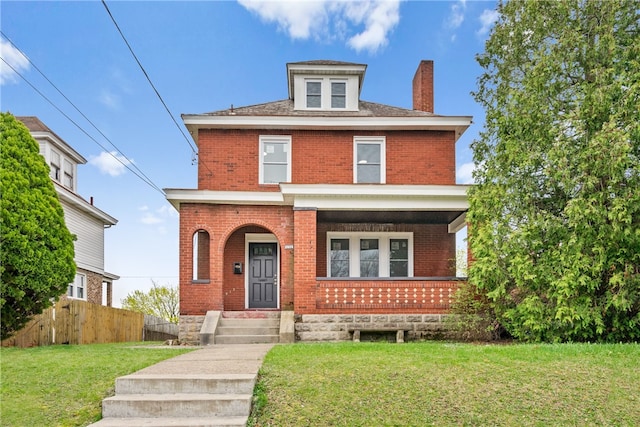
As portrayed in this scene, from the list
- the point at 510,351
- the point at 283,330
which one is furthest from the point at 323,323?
the point at 510,351

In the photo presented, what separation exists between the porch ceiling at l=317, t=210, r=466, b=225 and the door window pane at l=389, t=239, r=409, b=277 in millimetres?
772

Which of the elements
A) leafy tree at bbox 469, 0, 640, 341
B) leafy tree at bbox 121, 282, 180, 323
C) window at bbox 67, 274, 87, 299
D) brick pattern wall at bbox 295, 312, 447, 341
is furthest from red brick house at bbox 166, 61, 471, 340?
leafy tree at bbox 121, 282, 180, 323

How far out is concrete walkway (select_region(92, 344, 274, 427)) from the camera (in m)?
6.02

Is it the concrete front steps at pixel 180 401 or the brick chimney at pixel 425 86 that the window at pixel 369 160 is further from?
the concrete front steps at pixel 180 401

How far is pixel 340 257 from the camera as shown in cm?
1641

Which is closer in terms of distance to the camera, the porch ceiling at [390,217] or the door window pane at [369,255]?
the porch ceiling at [390,217]

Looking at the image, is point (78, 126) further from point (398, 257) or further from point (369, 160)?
point (398, 257)

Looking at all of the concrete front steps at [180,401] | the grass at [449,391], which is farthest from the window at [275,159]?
the concrete front steps at [180,401]

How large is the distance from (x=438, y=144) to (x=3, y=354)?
13169 mm

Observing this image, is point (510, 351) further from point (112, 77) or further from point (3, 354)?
point (112, 77)

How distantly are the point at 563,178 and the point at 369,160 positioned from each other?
6.91 metres

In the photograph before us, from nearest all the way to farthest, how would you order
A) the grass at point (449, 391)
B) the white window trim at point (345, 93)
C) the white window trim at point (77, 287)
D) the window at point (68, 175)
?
1. the grass at point (449, 391)
2. the white window trim at point (345, 93)
3. the white window trim at point (77, 287)
4. the window at point (68, 175)

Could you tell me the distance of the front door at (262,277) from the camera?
52.7ft

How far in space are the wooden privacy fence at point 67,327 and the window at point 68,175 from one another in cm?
680
